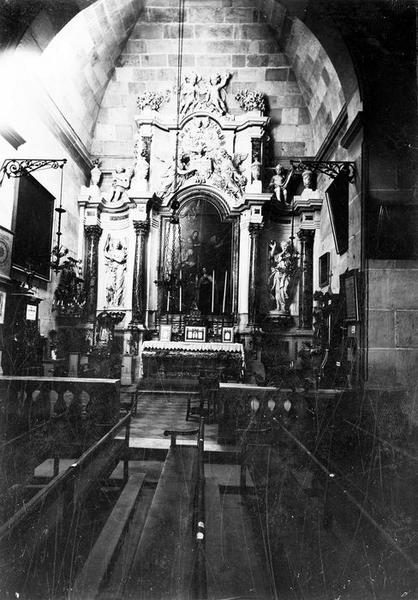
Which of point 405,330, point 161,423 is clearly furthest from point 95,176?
point 405,330

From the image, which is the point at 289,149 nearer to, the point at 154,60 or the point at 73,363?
the point at 154,60

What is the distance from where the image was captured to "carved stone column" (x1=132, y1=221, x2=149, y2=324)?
1080 centimetres

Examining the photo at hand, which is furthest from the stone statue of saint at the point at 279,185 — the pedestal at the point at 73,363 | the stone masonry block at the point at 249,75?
the pedestal at the point at 73,363

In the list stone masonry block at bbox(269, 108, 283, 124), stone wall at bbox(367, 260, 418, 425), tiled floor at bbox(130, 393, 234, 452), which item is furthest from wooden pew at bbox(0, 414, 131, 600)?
stone masonry block at bbox(269, 108, 283, 124)

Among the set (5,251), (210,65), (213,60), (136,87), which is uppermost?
(213,60)

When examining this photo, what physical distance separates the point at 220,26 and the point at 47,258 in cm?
716

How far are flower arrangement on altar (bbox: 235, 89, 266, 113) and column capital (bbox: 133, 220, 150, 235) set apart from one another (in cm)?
383

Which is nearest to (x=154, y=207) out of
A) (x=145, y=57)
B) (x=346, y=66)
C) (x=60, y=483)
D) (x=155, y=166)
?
(x=155, y=166)

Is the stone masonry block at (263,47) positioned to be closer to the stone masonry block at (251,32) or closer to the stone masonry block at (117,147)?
the stone masonry block at (251,32)

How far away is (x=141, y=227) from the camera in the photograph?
1109 centimetres

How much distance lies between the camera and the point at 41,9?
643cm

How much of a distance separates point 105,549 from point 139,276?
8343 mm

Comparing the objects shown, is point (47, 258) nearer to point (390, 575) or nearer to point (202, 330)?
point (202, 330)

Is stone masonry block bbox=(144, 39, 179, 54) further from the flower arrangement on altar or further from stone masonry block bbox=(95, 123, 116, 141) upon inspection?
stone masonry block bbox=(95, 123, 116, 141)
